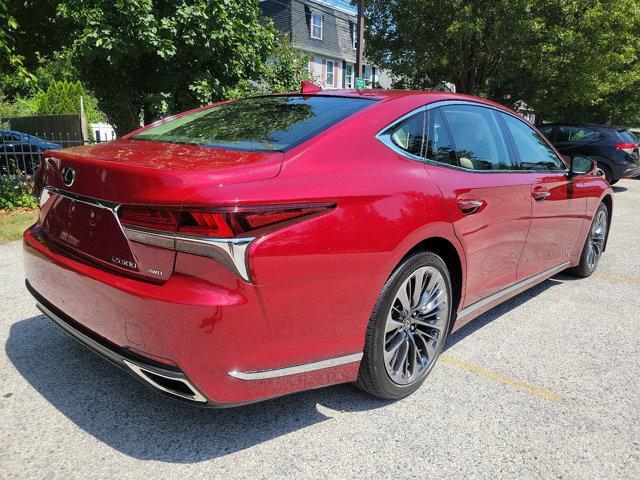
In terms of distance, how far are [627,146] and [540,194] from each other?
11082mm

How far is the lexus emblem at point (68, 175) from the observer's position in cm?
232

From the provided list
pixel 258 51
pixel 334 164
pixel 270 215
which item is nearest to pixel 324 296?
pixel 270 215

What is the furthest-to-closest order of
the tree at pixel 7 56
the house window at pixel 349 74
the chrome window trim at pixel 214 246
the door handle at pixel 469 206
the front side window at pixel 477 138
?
the house window at pixel 349 74 → the tree at pixel 7 56 → the front side window at pixel 477 138 → the door handle at pixel 469 206 → the chrome window trim at pixel 214 246

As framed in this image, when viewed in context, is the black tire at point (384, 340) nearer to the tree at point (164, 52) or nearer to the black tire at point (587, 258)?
the black tire at point (587, 258)

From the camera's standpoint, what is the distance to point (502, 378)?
3.03 m

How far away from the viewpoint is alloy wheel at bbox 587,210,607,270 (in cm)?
506

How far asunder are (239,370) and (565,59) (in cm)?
1620

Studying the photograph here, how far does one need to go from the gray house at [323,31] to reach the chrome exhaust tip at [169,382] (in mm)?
25881

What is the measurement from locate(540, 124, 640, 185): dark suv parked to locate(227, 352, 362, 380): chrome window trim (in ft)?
40.5

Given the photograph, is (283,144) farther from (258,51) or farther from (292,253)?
(258,51)

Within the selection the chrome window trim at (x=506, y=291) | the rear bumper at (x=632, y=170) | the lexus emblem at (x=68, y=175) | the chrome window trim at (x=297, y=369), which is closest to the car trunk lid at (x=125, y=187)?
the lexus emblem at (x=68, y=175)

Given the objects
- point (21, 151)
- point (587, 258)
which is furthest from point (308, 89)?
point (21, 151)

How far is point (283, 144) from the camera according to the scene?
232 centimetres

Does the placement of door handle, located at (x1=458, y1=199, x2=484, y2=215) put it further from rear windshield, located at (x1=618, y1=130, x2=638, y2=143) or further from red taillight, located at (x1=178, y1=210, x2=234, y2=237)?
rear windshield, located at (x1=618, y1=130, x2=638, y2=143)
